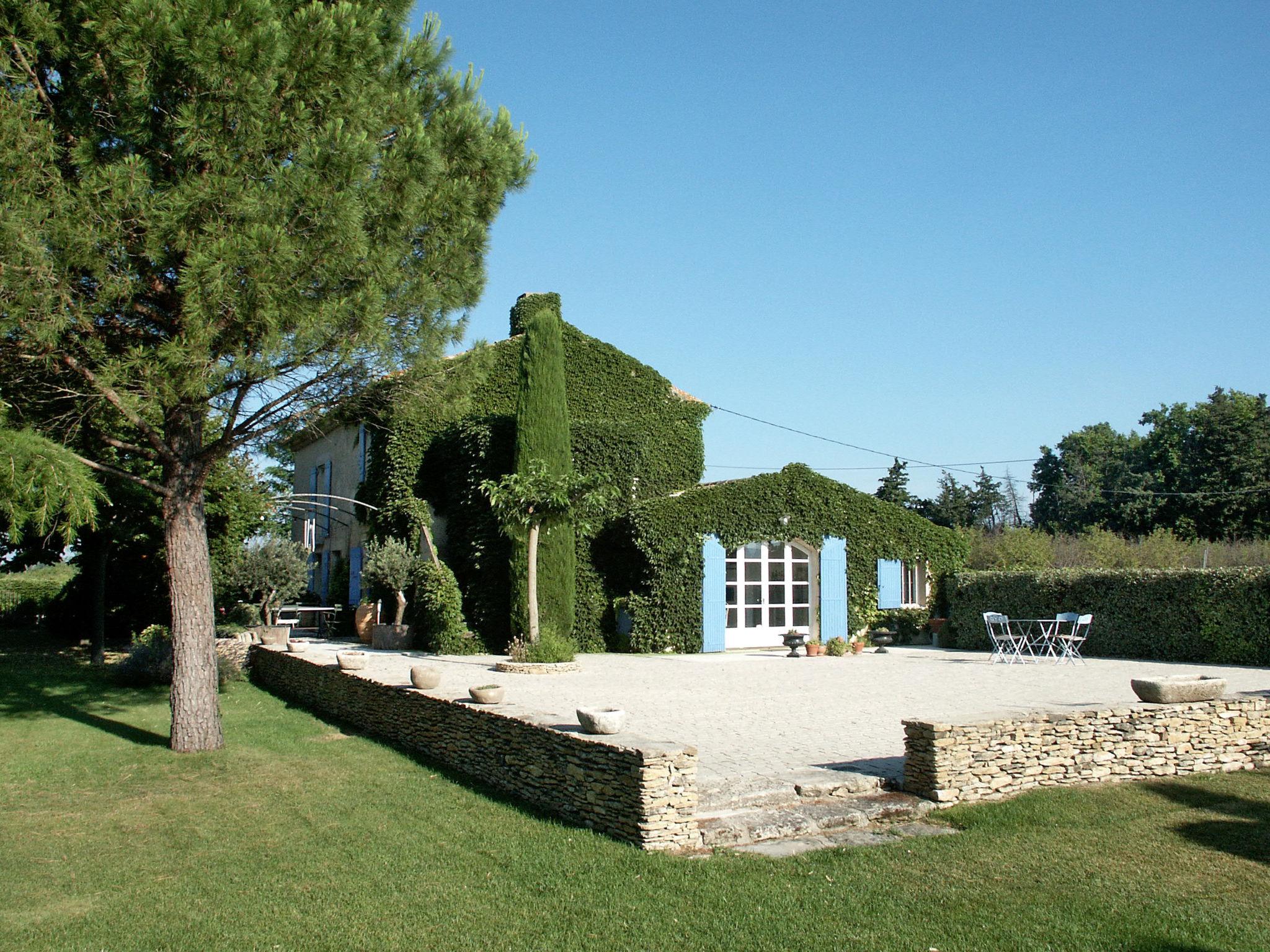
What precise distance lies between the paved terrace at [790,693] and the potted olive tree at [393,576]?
2.71ft

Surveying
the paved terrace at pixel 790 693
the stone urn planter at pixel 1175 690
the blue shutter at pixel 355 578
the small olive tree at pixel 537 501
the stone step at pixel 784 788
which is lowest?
the paved terrace at pixel 790 693

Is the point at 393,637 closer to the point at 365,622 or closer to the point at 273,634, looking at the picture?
the point at 365,622

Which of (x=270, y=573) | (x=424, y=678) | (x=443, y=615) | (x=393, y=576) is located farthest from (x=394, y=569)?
(x=424, y=678)

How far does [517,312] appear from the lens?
70.5 ft

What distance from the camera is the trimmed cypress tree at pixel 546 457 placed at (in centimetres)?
1669

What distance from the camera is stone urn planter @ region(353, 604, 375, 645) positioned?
61.9 ft

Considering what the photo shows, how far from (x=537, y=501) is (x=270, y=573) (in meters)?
6.92

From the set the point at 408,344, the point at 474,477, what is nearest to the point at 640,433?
the point at 474,477

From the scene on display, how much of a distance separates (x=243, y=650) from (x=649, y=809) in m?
13.2

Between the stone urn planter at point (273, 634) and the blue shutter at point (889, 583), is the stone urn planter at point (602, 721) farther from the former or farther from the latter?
the blue shutter at point (889, 583)

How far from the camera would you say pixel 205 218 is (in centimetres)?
830

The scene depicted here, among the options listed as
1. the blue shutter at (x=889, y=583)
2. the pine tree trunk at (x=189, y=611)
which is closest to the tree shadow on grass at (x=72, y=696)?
the pine tree trunk at (x=189, y=611)

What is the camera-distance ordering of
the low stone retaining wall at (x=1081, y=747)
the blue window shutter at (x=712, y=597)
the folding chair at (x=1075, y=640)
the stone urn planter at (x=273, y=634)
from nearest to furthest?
the low stone retaining wall at (x=1081, y=747), the folding chair at (x=1075, y=640), the stone urn planter at (x=273, y=634), the blue window shutter at (x=712, y=597)

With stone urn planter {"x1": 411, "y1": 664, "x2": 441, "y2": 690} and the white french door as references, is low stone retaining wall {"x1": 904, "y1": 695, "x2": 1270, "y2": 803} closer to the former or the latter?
stone urn planter {"x1": 411, "y1": 664, "x2": 441, "y2": 690}
